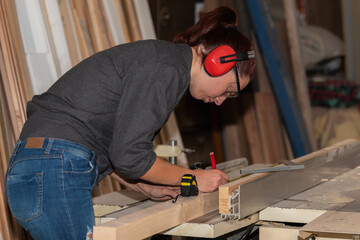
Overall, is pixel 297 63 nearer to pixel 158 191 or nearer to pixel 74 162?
pixel 158 191

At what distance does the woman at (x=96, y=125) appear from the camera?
179 cm

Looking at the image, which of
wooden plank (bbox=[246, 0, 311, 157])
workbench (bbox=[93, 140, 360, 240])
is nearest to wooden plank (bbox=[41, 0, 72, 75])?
workbench (bbox=[93, 140, 360, 240])

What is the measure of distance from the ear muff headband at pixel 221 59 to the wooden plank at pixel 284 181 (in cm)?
42

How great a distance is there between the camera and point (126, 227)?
5.46 feet

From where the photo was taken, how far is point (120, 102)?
5.91 feet

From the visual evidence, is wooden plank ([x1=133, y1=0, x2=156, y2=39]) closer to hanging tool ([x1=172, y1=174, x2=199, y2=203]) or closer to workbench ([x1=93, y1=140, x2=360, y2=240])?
workbench ([x1=93, y1=140, x2=360, y2=240])

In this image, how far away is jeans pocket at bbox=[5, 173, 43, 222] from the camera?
1806 millimetres

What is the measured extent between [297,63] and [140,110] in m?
3.46

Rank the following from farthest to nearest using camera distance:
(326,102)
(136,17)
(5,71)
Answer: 1. (326,102)
2. (136,17)
3. (5,71)

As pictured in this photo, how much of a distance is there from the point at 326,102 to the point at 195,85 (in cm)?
405

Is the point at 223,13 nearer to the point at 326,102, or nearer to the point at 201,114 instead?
the point at 201,114

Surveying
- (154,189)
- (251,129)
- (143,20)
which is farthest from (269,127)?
(154,189)

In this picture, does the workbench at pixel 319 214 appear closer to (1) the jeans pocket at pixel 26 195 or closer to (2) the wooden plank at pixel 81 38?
(1) the jeans pocket at pixel 26 195

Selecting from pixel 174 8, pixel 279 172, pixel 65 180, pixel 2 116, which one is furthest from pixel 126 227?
pixel 174 8
